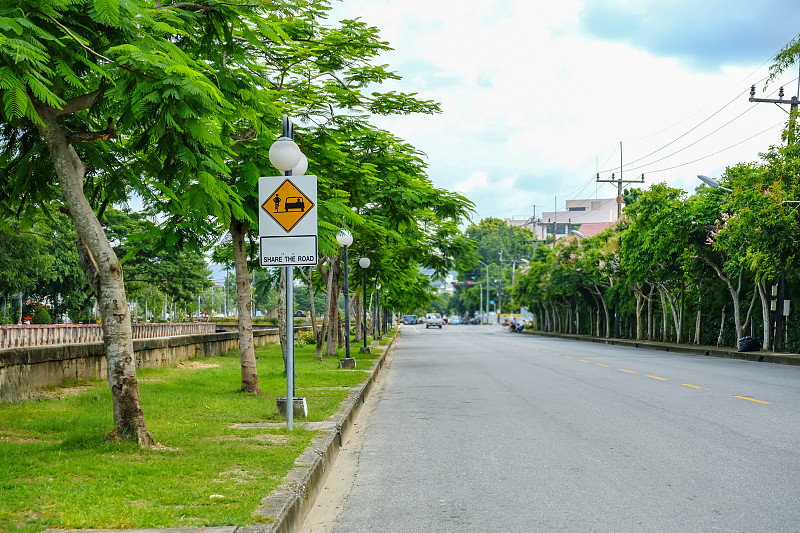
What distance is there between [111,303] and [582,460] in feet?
16.6

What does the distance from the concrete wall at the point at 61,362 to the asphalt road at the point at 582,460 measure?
5.16 m

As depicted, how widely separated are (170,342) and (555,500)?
51.5ft

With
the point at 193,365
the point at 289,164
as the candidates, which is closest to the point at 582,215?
the point at 193,365

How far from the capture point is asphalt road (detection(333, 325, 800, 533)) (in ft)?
20.1

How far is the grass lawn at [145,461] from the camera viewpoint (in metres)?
5.41

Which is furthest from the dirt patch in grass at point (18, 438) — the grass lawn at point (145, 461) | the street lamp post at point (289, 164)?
the street lamp post at point (289, 164)

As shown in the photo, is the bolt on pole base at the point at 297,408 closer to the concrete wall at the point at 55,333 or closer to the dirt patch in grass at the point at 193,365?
the concrete wall at the point at 55,333

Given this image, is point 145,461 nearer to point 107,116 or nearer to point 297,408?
point 107,116

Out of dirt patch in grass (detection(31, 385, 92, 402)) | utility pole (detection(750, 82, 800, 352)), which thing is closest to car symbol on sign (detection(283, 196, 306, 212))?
dirt patch in grass (detection(31, 385, 92, 402))

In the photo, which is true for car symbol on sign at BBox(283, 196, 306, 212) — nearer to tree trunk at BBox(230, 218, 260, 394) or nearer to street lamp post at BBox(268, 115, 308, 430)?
street lamp post at BBox(268, 115, 308, 430)

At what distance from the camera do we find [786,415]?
11516 millimetres

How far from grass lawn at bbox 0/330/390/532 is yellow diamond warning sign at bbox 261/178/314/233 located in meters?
2.50

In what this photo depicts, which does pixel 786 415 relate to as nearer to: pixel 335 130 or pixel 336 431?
pixel 336 431

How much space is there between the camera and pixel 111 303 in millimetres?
8078
